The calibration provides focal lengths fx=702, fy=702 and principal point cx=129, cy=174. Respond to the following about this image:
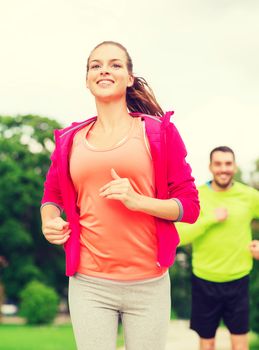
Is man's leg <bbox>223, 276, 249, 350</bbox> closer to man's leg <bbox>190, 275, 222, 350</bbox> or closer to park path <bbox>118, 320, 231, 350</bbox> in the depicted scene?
man's leg <bbox>190, 275, 222, 350</bbox>

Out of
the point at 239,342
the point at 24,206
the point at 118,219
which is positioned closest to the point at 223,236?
the point at 239,342

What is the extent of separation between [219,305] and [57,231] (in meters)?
3.65

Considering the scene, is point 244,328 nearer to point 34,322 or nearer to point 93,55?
point 93,55

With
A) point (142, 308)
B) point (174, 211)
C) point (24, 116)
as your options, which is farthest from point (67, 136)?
point (24, 116)

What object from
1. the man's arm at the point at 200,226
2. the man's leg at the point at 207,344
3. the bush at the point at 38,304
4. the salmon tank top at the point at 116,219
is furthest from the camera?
the bush at the point at 38,304

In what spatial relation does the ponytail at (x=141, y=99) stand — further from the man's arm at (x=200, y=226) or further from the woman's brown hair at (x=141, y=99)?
the man's arm at (x=200, y=226)

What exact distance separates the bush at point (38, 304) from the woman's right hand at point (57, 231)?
27.2 m

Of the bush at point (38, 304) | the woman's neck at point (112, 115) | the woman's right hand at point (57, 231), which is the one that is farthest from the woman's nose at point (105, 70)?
the bush at point (38, 304)

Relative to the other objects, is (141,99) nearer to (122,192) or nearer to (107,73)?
(107,73)

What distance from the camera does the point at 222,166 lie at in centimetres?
645

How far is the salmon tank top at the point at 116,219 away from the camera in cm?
325

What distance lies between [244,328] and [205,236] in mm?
952

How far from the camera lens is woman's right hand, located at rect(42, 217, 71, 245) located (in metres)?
3.32

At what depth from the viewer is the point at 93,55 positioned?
3.39 meters
